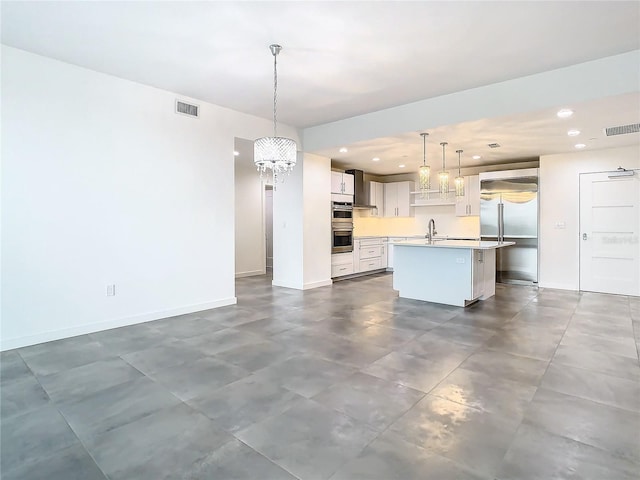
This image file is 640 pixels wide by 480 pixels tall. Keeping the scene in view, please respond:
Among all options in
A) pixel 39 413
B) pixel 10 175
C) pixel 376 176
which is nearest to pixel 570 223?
pixel 376 176

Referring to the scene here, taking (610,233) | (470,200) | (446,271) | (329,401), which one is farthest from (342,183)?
(329,401)

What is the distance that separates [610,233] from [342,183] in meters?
4.93

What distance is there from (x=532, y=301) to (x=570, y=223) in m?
2.06

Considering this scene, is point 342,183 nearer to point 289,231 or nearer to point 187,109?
point 289,231

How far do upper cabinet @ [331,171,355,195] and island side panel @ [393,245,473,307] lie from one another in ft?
7.49

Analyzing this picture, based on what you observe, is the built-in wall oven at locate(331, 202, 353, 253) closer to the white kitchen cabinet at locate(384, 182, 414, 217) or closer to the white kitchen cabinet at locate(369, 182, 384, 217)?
the white kitchen cabinet at locate(369, 182, 384, 217)

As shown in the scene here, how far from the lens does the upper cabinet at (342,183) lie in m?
7.45

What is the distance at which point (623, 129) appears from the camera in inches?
194

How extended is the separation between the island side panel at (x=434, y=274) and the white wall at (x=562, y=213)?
9.11 ft

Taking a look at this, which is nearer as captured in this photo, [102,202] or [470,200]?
[102,202]

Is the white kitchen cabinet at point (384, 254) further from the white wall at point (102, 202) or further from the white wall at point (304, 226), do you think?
the white wall at point (102, 202)

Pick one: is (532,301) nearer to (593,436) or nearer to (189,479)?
(593,436)

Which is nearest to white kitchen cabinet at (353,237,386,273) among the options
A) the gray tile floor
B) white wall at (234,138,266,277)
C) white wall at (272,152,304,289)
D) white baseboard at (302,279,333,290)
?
white baseboard at (302,279,333,290)

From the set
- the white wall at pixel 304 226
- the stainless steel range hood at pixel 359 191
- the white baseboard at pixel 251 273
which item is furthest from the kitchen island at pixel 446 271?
the white baseboard at pixel 251 273
